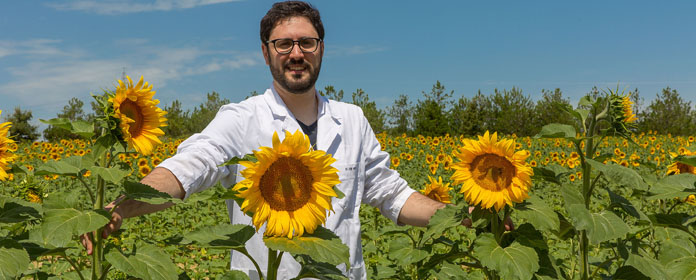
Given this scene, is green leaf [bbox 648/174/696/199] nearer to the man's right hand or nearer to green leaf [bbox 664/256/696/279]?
green leaf [bbox 664/256/696/279]

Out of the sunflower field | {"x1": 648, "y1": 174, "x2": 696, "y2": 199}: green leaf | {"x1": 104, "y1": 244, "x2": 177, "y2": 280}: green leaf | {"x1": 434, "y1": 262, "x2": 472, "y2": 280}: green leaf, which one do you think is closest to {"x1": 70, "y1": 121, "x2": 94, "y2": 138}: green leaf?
the sunflower field

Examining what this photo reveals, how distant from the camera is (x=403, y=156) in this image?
42.4ft

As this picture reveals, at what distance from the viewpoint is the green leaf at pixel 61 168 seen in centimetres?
193

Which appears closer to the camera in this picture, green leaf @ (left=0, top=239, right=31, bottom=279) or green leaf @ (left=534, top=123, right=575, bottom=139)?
green leaf @ (left=0, top=239, right=31, bottom=279)

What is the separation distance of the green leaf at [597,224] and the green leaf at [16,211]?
197cm

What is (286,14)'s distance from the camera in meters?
Answer: 3.24

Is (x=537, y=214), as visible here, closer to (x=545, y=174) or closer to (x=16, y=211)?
(x=545, y=174)

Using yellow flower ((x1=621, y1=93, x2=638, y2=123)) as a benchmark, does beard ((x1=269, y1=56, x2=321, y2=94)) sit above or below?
above

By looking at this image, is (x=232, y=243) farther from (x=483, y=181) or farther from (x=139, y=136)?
(x=483, y=181)

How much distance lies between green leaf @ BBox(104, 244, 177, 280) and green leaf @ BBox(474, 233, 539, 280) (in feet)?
3.71

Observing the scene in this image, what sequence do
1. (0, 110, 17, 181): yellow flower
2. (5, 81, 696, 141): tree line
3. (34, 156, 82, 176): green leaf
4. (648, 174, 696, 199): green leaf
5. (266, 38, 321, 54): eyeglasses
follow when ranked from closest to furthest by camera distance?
(34, 156, 82, 176): green leaf, (0, 110, 17, 181): yellow flower, (648, 174, 696, 199): green leaf, (266, 38, 321, 54): eyeglasses, (5, 81, 696, 141): tree line

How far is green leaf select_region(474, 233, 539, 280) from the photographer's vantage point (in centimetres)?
209

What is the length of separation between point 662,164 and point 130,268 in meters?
15.0

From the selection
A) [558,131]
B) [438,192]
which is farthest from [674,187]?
[438,192]
